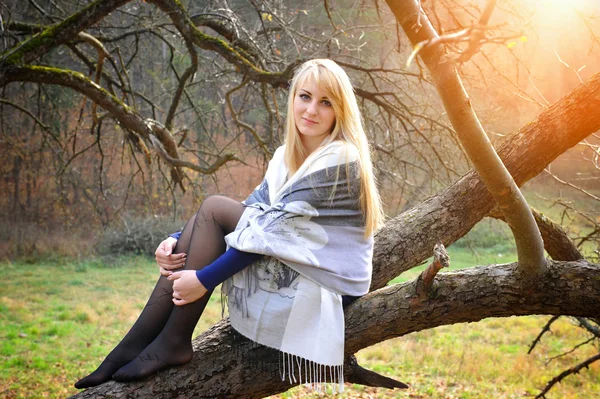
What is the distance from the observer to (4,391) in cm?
469

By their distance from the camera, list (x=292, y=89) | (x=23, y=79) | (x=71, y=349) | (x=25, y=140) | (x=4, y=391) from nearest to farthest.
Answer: (x=292, y=89) < (x=23, y=79) < (x=4, y=391) < (x=71, y=349) < (x=25, y=140)

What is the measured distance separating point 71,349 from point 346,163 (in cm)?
509

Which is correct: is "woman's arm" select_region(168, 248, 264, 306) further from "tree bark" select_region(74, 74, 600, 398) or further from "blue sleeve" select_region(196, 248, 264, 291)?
"tree bark" select_region(74, 74, 600, 398)

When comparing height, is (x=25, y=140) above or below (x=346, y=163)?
above

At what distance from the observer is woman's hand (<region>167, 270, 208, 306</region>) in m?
1.89

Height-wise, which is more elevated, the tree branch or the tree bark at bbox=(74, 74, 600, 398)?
the tree branch

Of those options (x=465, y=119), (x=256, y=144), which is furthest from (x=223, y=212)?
(x=256, y=144)

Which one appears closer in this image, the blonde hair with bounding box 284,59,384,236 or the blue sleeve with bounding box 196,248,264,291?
the blue sleeve with bounding box 196,248,264,291

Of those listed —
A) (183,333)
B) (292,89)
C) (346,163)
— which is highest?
(292,89)

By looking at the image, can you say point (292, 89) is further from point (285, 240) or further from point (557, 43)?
point (557, 43)

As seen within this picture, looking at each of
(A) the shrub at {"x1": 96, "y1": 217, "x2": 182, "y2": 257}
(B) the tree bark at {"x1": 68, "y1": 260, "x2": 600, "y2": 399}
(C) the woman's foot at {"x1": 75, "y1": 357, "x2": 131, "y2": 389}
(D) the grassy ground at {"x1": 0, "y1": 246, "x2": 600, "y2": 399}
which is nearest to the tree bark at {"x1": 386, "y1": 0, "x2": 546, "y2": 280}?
(B) the tree bark at {"x1": 68, "y1": 260, "x2": 600, "y2": 399}

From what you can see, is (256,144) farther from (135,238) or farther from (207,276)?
(135,238)

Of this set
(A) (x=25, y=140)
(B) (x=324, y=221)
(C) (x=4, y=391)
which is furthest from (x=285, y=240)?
(A) (x=25, y=140)

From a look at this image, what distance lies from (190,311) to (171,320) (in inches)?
2.8
